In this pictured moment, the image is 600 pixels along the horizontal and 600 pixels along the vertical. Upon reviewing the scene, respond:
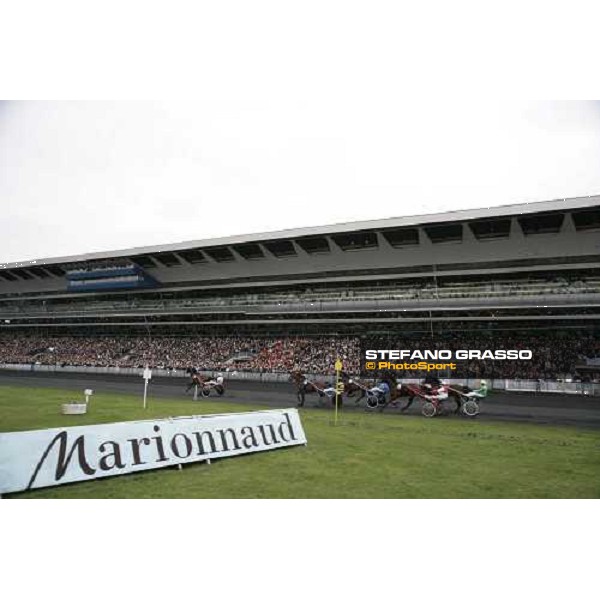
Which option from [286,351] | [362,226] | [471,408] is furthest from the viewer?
[286,351]

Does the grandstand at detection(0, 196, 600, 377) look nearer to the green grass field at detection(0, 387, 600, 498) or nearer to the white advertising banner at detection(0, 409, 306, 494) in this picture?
the green grass field at detection(0, 387, 600, 498)

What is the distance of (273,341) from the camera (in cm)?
3856

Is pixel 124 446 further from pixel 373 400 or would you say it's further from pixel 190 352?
pixel 190 352

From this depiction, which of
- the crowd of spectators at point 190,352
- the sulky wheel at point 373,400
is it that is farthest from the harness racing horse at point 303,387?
the crowd of spectators at point 190,352

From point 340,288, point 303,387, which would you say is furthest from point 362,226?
point 303,387

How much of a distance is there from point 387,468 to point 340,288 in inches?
1178

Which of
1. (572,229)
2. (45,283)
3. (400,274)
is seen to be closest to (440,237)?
(400,274)

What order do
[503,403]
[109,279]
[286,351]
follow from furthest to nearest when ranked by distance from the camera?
1. [109,279]
2. [286,351]
3. [503,403]

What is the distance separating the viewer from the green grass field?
7.00 metres

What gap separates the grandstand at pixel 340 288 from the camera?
3047 cm

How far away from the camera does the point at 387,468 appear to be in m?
8.53

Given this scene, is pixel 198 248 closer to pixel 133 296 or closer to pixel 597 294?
pixel 133 296

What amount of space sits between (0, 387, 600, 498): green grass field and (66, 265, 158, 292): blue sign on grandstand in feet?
116
